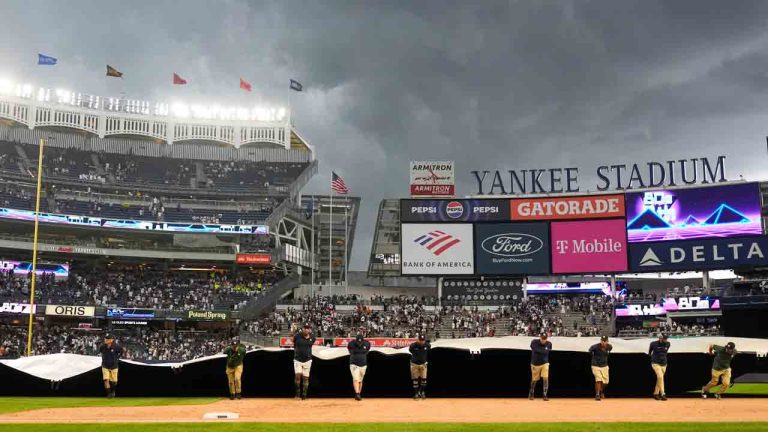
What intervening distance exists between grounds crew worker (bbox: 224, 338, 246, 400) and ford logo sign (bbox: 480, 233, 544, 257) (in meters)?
35.9

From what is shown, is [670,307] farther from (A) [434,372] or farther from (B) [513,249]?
(A) [434,372]

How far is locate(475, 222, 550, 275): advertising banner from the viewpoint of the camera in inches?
2076

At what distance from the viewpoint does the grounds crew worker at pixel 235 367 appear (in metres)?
19.0

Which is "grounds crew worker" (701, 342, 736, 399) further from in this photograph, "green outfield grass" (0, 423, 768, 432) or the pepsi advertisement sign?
the pepsi advertisement sign

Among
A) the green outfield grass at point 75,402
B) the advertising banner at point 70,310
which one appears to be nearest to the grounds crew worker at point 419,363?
the green outfield grass at point 75,402

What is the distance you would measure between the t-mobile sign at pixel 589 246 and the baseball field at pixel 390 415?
33.3 m

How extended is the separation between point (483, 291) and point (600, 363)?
36919 millimetres

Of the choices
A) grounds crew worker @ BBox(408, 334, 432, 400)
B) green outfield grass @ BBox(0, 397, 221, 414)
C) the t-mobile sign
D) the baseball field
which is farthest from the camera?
the t-mobile sign

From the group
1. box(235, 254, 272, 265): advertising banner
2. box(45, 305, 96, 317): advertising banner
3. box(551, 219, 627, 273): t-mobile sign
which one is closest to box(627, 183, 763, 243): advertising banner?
box(551, 219, 627, 273): t-mobile sign

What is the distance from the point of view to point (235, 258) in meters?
60.8

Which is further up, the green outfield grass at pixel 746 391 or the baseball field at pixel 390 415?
the baseball field at pixel 390 415

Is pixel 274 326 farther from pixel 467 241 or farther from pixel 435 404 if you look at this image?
pixel 435 404

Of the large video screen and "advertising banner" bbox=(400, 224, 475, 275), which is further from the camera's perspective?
the large video screen

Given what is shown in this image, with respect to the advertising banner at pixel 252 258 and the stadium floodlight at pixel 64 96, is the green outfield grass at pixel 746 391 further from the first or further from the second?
the stadium floodlight at pixel 64 96
